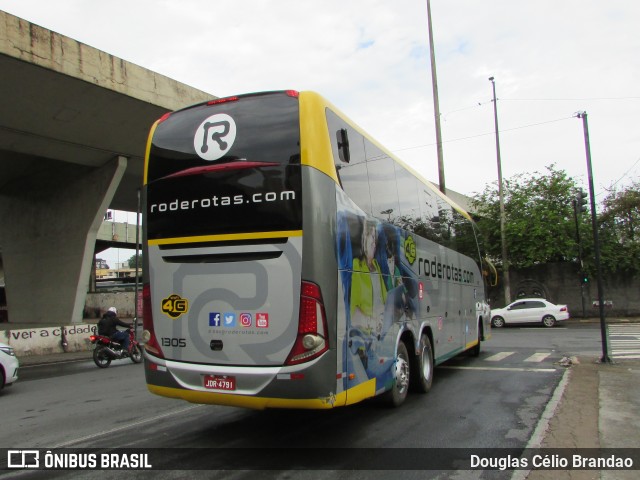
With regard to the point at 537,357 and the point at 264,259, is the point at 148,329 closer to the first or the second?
the point at 264,259

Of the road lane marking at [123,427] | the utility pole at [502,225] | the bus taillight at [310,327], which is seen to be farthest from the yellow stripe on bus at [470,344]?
the utility pole at [502,225]

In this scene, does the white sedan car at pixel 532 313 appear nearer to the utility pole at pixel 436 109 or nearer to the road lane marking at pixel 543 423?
the utility pole at pixel 436 109

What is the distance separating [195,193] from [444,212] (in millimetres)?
6271

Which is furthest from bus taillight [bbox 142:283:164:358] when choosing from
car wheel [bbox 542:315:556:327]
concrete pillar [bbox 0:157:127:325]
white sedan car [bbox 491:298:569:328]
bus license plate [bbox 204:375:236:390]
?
car wheel [bbox 542:315:556:327]

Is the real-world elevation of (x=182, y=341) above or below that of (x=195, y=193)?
below

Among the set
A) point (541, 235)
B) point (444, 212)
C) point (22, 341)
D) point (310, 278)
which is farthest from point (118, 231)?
point (310, 278)

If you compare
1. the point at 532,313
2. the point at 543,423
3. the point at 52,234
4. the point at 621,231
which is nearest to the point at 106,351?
the point at 543,423

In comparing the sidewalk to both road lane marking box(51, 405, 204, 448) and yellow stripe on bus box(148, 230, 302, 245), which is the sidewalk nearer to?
yellow stripe on bus box(148, 230, 302, 245)

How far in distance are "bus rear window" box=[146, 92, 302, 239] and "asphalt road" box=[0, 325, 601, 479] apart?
2.42 meters

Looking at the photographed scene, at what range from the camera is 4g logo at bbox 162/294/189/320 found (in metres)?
5.45

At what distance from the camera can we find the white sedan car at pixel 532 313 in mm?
25641

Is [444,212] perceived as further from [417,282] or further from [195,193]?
[195,193]

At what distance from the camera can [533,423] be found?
636cm

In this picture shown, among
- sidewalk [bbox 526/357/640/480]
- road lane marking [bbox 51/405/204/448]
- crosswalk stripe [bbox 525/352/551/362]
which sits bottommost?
crosswalk stripe [bbox 525/352/551/362]
